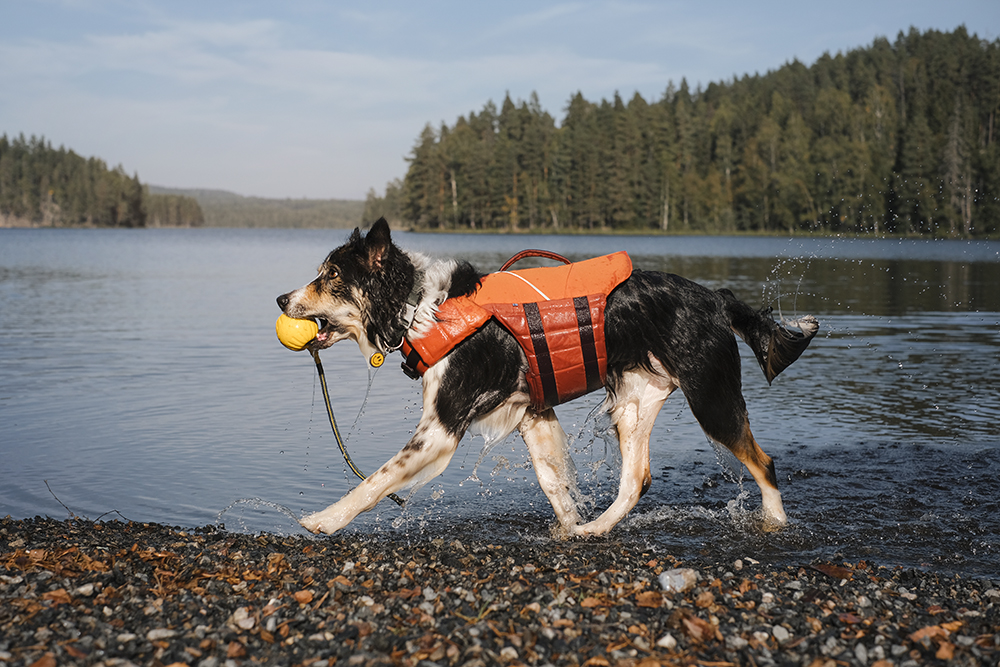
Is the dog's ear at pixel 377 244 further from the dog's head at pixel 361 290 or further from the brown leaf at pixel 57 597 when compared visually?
the brown leaf at pixel 57 597

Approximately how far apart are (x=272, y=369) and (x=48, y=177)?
704 feet

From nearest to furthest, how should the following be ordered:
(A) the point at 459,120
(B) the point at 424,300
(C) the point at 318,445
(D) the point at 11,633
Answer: (D) the point at 11,633 < (B) the point at 424,300 < (C) the point at 318,445 < (A) the point at 459,120

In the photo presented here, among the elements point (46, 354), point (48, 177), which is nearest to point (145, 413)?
point (46, 354)

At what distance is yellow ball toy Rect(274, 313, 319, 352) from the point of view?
224 inches

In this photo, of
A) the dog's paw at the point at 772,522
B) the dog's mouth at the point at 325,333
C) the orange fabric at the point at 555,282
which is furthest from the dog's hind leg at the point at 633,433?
the dog's mouth at the point at 325,333

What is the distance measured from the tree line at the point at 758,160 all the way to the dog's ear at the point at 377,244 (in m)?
75.2

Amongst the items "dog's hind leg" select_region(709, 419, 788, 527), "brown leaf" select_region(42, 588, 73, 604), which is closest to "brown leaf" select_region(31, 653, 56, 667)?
"brown leaf" select_region(42, 588, 73, 604)

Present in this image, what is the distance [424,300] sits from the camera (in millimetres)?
5707

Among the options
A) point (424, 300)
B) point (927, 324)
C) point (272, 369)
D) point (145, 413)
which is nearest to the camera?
point (424, 300)

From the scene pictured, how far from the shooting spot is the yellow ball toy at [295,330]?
568 cm

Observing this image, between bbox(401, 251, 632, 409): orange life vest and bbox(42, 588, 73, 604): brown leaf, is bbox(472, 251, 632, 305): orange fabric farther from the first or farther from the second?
bbox(42, 588, 73, 604): brown leaf

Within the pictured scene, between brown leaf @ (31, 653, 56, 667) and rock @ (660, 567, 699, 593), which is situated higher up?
brown leaf @ (31, 653, 56, 667)

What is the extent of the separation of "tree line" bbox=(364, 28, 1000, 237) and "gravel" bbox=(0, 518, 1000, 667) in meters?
75.1

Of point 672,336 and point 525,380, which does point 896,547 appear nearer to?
point 672,336
